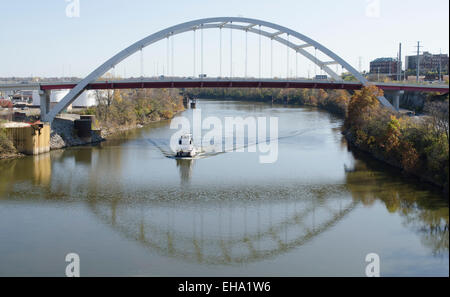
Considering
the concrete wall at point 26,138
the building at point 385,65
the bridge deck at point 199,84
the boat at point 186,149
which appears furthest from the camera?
the building at point 385,65

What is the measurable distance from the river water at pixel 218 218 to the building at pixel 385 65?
4532 cm

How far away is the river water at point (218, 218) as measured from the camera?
9.67 meters

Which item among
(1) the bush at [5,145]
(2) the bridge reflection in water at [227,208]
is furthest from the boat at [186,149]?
(1) the bush at [5,145]

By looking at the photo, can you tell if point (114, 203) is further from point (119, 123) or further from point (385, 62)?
point (385, 62)

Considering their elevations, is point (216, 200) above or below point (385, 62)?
below

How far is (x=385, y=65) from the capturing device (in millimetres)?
63344

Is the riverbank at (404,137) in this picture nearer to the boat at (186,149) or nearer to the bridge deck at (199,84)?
the bridge deck at (199,84)

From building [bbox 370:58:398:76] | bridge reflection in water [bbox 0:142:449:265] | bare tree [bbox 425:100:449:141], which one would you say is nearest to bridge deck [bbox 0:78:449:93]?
bridge reflection in water [bbox 0:142:449:265]

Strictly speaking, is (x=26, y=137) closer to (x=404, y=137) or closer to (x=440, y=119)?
(x=404, y=137)

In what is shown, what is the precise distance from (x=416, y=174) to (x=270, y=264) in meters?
7.61

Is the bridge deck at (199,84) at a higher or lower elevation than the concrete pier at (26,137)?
higher

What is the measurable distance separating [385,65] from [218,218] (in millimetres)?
55602
